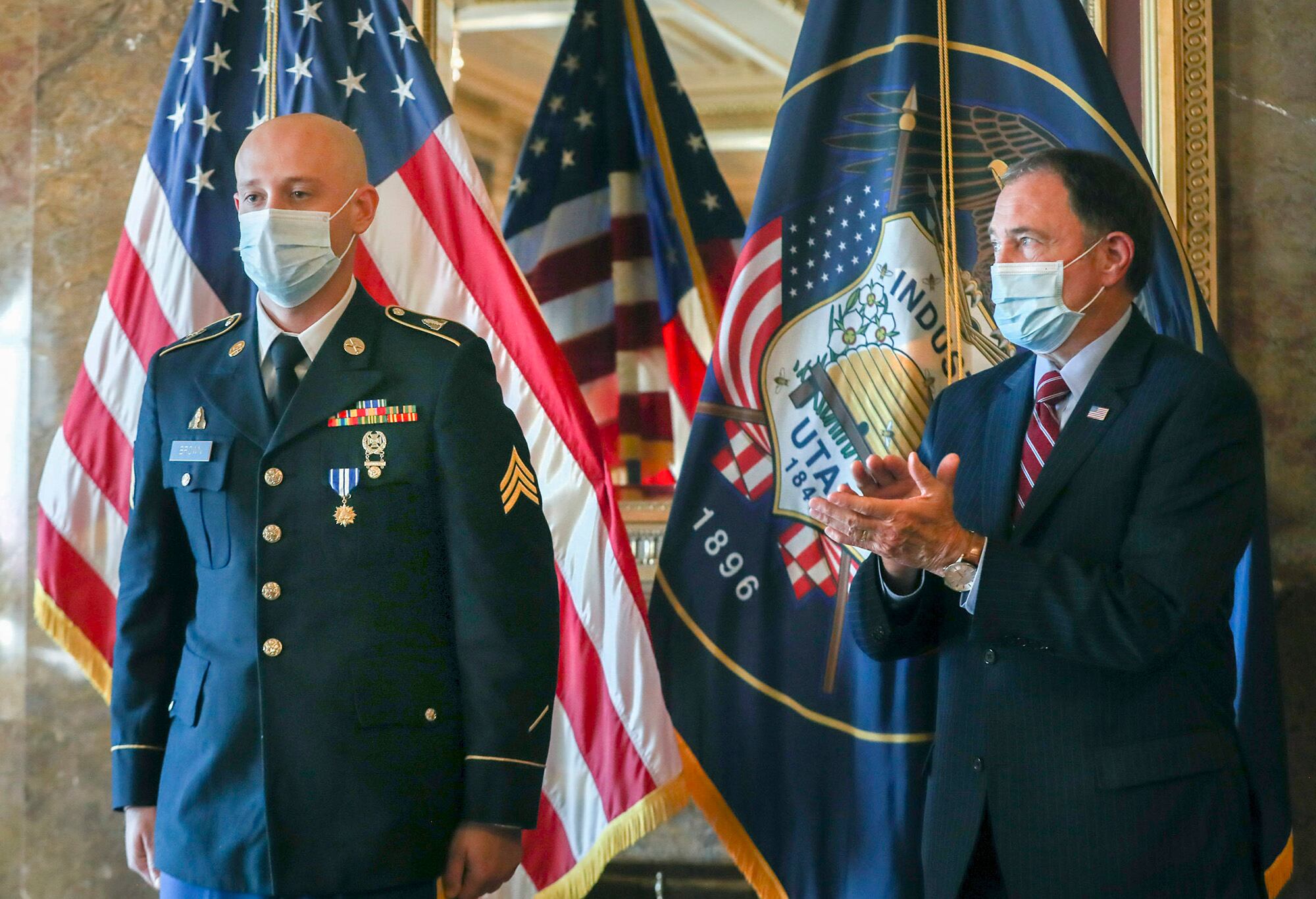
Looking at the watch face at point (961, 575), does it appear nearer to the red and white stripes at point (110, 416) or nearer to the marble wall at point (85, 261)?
the marble wall at point (85, 261)

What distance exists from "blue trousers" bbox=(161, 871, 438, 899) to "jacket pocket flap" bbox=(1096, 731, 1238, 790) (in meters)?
0.86

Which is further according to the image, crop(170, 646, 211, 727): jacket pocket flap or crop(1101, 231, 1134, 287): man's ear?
crop(1101, 231, 1134, 287): man's ear

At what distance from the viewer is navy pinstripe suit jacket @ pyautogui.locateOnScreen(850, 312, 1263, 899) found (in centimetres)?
149

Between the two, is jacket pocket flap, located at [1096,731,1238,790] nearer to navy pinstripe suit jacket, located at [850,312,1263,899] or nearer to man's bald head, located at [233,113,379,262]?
navy pinstripe suit jacket, located at [850,312,1263,899]

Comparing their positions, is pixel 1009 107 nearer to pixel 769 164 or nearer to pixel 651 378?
pixel 769 164

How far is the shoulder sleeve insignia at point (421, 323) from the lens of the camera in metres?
1.69

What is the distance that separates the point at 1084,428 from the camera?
1.61 m

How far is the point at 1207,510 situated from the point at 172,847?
139 cm

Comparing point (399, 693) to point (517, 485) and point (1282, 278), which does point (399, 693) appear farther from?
point (1282, 278)

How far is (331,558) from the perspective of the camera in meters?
1.55

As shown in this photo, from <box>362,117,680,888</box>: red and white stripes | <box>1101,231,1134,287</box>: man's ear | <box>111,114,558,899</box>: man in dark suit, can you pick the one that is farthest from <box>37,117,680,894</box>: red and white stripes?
<box>1101,231,1134,287</box>: man's ear

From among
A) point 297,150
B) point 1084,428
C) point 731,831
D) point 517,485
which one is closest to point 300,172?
point 297,150

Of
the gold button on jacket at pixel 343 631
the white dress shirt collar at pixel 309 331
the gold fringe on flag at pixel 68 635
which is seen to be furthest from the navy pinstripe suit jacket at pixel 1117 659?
the gold fringe on flag at pixel 68 635

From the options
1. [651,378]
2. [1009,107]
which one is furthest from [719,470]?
[1009,107]
